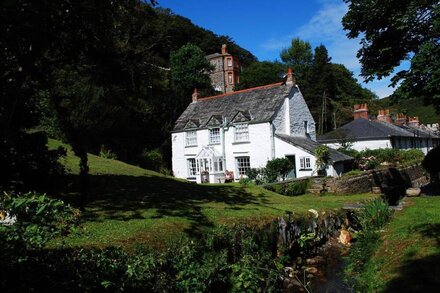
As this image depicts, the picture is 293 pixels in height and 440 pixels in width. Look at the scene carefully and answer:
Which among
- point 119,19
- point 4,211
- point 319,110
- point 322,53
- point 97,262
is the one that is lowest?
point 97,262

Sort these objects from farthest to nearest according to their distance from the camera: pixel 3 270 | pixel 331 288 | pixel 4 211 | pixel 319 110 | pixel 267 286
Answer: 1. pixel 319 110
2. pixel 331 288
3. pixel 267 286
4. pixel 4 211
5. pixel 3 270

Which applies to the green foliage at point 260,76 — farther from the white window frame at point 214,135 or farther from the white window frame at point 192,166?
the white window frame at point 214,135

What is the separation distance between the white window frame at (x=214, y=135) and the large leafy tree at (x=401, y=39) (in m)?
16.0

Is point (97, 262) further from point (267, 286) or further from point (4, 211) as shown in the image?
point (267, 286)

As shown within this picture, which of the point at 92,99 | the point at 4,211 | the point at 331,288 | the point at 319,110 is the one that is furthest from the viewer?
the point at 319,110

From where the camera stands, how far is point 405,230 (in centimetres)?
1191

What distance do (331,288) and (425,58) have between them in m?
13.8

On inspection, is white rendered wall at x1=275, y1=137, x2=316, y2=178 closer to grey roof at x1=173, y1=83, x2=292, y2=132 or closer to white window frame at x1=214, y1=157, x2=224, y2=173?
grey roof at x1=173, y1=83, x2=292, y2=132

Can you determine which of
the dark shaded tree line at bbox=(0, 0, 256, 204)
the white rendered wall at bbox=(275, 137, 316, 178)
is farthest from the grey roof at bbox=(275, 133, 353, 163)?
the dark shaded tree line at bbox=(0, 0, 256, 204)

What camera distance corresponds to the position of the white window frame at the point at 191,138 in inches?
1476

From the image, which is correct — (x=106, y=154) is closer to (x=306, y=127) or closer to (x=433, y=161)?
(x=306, y=127)

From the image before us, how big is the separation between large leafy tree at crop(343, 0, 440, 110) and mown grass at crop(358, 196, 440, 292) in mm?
8196

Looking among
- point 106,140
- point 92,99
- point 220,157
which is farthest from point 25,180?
point 220,157

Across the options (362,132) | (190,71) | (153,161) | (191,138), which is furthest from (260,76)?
(153,161)
